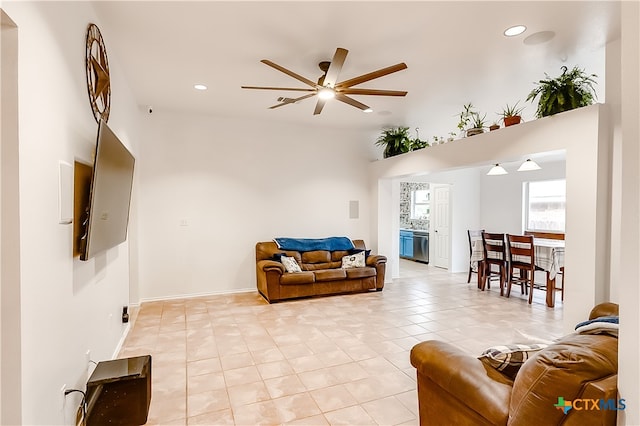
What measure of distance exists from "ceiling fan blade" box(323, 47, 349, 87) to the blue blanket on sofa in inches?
127

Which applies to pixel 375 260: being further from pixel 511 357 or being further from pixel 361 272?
pixel 511 357

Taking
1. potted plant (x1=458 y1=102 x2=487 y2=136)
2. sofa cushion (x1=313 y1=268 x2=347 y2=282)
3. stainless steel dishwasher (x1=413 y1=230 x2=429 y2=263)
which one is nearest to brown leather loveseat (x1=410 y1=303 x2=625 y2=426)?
potted plant (x1=458 y1=102 x2=487 y2=136)

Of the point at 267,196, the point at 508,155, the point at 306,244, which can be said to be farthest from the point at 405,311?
the point at 267,196

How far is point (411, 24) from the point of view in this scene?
2.74 meters

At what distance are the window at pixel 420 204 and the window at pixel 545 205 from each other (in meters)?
2.74

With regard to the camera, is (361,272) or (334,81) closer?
(334,81)

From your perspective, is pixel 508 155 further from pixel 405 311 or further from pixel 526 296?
pixel 526 296

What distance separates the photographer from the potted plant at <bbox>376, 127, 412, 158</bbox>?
5.99 m

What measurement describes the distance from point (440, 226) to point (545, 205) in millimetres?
2184

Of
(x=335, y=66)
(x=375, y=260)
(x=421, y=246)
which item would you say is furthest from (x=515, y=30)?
(x=421, y=246)

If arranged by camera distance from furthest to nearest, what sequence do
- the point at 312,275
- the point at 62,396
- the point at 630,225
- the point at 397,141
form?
1. the point at 397,141
2. the point at 312,275
3. the point at 62,396
4. the point at 630,225

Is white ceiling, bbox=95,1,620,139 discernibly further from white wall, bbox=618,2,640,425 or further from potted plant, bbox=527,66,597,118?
white wall, bbox=618,2,640,425

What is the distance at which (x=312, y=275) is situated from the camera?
521 centimetres

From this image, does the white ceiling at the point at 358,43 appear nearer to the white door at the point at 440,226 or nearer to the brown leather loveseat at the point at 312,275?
the brown leather loveseat at the point at 312,275
